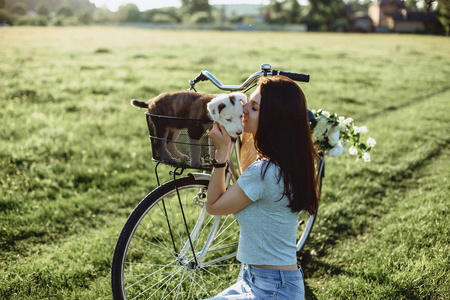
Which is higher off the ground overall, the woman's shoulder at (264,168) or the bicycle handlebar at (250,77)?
the bicycle handlebar at (250,77)

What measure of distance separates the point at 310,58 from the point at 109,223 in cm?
1529

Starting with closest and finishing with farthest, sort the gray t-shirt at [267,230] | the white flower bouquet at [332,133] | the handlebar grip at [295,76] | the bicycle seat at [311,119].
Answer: the gray t-shirt at [267,230] < the handlebar grip at [295,76] < the bicycle seat at [311,119] < the white flower bouquet at [332,133]

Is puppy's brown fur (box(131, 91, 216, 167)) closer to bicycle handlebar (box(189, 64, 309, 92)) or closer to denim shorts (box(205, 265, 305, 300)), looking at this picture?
bicycle handlebar (box(189, 64, 309, 92))

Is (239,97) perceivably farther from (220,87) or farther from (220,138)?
(220,87)

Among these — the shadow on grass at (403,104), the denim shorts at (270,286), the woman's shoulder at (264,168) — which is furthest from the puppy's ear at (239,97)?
the shadow on grass at (403,104)

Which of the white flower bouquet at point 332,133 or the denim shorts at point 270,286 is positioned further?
the white flower bouquet at point 332,133

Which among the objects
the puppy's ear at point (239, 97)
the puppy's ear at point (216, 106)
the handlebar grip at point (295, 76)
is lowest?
Result: the puppy's ear at point (216, 106)

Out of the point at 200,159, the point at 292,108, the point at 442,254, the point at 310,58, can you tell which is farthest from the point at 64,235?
the point at 310,58

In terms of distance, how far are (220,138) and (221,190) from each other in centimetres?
29

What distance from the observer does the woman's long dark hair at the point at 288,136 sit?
1.98 metres

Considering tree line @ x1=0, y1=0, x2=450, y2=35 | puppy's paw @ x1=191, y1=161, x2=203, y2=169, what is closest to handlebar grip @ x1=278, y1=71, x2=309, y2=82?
puppy's paw @ x1=191, y1=161, x2=203, y2=169

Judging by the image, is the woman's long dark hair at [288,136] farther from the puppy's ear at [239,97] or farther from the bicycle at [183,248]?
the bicycle at [183,248]

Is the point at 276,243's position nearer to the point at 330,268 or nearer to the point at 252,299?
the point at 252,299

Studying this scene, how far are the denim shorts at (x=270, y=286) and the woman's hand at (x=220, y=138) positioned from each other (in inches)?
25.7
